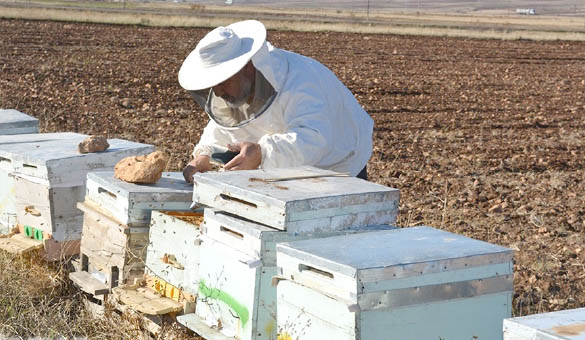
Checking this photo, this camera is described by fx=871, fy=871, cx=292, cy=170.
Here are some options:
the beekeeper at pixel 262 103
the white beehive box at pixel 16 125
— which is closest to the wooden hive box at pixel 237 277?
the beekeeper at pixel 262 103

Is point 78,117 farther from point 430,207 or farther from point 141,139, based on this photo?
point 430,207

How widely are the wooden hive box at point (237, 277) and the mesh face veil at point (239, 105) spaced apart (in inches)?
40.5

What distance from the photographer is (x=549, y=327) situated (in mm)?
2307

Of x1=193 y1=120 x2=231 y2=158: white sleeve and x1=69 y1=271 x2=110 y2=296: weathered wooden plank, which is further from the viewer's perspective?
x1=193 y1=120 x2=231 y2=158: white sleeve

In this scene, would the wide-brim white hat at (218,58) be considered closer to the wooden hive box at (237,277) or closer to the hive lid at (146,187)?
the hive lid at (146,187)

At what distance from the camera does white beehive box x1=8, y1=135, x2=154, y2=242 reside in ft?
16.3

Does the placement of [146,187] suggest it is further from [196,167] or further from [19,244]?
[19,244]

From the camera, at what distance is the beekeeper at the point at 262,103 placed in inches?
177

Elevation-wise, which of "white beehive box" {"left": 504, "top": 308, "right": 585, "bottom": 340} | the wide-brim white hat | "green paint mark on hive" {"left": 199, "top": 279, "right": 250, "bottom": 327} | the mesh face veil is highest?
the wide-brim white hat

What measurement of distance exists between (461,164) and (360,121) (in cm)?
486

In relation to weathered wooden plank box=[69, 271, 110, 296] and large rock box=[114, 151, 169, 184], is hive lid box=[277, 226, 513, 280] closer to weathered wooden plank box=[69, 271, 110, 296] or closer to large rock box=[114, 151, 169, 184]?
large rock box=[114, 151, 169, 184]

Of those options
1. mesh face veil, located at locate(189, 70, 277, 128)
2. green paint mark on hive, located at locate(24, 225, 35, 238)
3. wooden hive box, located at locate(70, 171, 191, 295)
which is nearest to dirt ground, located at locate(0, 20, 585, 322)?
mesh face veil, located at locate(189, 70, 277, 128)

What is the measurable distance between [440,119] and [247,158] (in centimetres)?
944

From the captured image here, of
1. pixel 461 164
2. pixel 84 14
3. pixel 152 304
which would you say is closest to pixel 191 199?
pixel 152 304
